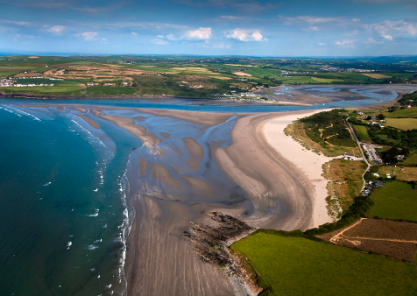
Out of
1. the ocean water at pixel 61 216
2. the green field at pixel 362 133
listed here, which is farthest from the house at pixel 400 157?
the ocean water at pixel 61 216

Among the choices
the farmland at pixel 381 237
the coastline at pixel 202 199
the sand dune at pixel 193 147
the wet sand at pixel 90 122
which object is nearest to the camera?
the coastline at pixel 202 199

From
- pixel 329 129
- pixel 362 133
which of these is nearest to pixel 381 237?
pixel 362 133

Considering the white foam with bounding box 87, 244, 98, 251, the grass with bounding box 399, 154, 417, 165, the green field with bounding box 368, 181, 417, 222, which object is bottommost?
the white foam with bounding box 87, 244, 98, 251

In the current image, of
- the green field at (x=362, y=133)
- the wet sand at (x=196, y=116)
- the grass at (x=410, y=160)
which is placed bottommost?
Answer: the grass at (x=410, y=160)

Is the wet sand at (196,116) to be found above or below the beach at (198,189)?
above

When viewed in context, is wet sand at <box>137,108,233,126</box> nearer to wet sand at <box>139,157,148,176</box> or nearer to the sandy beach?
the sandy beach

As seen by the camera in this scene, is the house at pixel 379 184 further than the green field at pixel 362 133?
No

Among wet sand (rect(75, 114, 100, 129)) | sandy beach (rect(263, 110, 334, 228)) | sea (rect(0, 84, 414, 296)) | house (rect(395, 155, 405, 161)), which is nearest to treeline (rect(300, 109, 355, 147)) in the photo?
sandy beach (rect(263, 110, 334, 228))

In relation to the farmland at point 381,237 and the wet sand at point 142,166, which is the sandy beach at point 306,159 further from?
the wet sand at point 142,166
